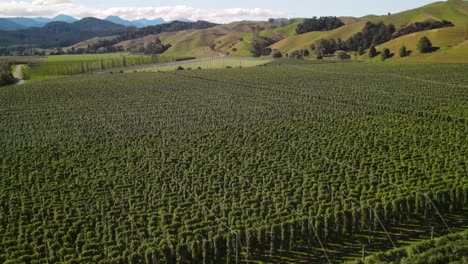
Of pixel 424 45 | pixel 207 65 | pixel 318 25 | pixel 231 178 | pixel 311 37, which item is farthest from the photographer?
pixel 318 25

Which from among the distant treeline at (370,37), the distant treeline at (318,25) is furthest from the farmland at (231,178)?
the distant treeline at (318,25)

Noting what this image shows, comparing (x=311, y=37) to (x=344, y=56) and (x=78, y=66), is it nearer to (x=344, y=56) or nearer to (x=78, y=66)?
(x=344, y=56)

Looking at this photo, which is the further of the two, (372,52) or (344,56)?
(344,56)

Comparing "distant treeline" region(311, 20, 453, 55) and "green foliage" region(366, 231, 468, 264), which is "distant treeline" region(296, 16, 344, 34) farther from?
"green foliage" region(366, 231, 468, 264)

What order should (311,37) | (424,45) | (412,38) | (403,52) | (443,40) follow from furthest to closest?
(311,37) < (412,38) < (443,40) < (403,52) < (424,45)

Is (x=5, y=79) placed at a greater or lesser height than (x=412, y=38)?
lesser

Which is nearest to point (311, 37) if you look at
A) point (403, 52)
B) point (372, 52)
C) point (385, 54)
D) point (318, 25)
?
point (318, 25)

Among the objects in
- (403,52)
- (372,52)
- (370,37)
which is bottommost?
(403,52)
